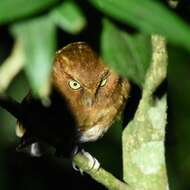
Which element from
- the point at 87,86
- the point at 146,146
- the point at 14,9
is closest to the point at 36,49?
the point at 14,9

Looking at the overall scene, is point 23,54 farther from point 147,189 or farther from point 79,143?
point 79,143

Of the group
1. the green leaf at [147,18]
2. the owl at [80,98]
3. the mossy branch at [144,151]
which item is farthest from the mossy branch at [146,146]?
the green leaf at [147,18]

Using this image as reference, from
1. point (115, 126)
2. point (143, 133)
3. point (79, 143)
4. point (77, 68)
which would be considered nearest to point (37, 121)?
point (143, 133)

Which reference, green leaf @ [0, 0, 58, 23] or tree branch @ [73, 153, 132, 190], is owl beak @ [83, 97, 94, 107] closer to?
tree branch @ [73, 153, 132, 190]

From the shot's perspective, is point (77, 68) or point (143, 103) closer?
point (143, 103)

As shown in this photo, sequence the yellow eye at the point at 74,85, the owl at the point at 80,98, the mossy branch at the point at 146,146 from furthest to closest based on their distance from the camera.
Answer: the yellow eye at the point at 74,85, the owl at the point at 80,98, the mossy branch at the point at 146,146

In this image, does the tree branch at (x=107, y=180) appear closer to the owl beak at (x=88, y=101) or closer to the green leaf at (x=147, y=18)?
the owl beak at (x=88, y=101)

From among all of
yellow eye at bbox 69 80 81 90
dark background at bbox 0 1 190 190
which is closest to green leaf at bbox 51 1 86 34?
yellow eye at bbox 69 80 81 90
